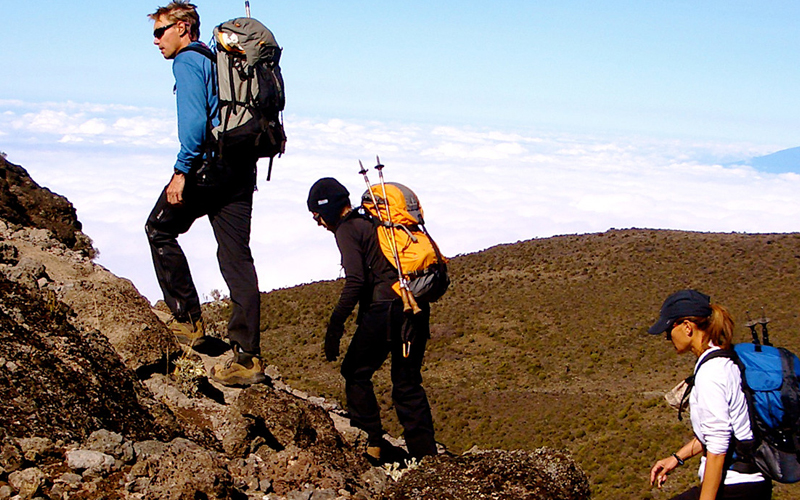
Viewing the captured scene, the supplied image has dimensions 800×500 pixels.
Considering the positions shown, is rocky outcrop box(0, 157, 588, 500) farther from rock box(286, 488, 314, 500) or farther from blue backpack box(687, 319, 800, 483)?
blue backpack box(687, 319, 800, 483)

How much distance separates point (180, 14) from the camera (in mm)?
5871

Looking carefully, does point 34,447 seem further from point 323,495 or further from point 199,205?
point 199,205

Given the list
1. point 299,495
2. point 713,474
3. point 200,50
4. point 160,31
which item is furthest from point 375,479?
point 160,31

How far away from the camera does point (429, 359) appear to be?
28750 mm

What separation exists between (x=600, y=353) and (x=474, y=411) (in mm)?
6610

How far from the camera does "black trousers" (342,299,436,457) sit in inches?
229

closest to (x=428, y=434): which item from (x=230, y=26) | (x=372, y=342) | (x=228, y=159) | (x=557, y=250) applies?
(x=372, y=342)

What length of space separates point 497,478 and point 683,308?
1443 millimetres

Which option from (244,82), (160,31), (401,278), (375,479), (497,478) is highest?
(160,31)

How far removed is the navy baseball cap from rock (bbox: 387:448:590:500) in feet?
3.87

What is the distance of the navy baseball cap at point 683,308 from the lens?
12.3 feet

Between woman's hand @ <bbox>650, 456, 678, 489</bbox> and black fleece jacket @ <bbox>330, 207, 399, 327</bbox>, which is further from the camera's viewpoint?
black fleece jacket @ <bbox>330, 207, 399, 327</bbox>

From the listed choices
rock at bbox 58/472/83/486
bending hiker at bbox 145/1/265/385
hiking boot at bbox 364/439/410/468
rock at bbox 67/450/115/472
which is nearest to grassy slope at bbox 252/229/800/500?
hiking boot at bbox 364/439/410/468

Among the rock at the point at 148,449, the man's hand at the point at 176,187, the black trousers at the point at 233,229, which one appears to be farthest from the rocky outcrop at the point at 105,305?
the rock at the point at 148,449
